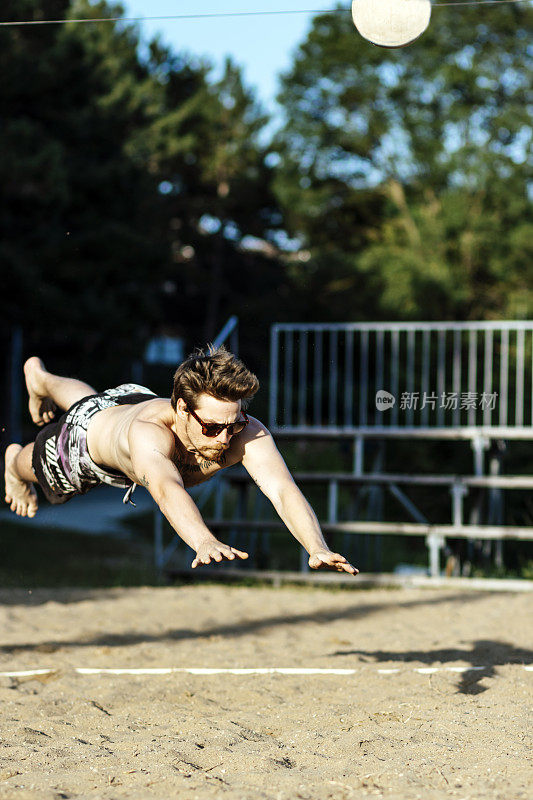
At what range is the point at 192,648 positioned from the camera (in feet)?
22.4

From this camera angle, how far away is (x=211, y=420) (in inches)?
162

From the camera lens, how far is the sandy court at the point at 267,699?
3578mm

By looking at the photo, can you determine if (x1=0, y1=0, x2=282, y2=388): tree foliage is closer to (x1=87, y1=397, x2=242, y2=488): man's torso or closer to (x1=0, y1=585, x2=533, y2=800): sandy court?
(x1=0, y1=585, x2=533, y2=800): sandy court

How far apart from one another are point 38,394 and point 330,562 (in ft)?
9.43

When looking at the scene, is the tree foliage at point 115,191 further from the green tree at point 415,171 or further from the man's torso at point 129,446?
the man's torso at point 129,446

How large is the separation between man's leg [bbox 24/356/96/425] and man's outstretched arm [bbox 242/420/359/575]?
1.50 metres

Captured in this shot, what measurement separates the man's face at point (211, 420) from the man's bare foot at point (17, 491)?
85.8 inches

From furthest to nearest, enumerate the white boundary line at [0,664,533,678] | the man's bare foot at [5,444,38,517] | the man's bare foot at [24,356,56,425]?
the man's bare foot at [5,444,38,517] → the man's bare foot at [24,356,56,425] → the white boundary line at [0,664,533,678]

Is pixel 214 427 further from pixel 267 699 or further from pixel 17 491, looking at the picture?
pixel 17 491

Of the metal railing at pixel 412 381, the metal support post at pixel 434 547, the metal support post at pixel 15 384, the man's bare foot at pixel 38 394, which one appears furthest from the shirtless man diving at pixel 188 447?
the metal support post at pixel 15 384

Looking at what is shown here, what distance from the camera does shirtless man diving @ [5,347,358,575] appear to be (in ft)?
12.6

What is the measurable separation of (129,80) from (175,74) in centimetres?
606

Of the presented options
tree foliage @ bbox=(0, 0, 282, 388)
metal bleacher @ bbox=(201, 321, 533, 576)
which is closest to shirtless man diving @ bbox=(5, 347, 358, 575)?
metal bleacher @ bbox=(201, 321, 533, 576)

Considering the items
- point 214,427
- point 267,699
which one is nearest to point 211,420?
point 214,427
